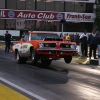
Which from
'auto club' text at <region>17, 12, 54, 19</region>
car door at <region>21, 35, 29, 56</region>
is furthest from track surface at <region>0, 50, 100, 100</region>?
'auto club' text at <region>17, 12, 54, 19</region>

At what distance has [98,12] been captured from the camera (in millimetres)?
55250

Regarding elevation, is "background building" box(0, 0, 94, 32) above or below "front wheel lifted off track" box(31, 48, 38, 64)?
above

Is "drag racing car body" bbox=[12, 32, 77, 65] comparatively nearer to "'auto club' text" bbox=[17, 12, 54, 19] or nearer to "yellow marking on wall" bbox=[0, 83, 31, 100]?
"yellow marking on wall" bbox=[0, 83, 31, 100]

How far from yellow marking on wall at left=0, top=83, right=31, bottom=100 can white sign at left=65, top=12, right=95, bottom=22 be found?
1873 inches

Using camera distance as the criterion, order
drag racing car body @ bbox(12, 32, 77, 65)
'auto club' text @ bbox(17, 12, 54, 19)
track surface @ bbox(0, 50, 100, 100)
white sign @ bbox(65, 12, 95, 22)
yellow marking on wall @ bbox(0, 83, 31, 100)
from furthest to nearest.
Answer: white sign @ bbox(65, 12, 95, 22), 'auto club' text @ bbox(17, 12, 54, 19), drag racing car body @ bbox(12, 32, 77, 65), track surface @ bbox(0, 50, 100, 100), yellow marking on wall @ bbox(0, 83, 31, 100)

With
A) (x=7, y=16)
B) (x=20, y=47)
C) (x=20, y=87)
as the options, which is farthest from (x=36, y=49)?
(x=7, y=16)

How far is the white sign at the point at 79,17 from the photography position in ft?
187

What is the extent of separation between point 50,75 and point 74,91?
3.55 meters

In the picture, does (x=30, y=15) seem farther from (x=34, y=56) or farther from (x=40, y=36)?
(x=34, y=56)

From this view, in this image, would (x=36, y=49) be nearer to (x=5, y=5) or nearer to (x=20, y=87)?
(x=20, y=87)

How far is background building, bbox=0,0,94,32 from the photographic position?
55812mm

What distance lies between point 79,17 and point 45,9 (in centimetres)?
577

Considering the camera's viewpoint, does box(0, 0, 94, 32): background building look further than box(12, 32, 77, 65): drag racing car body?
Yes

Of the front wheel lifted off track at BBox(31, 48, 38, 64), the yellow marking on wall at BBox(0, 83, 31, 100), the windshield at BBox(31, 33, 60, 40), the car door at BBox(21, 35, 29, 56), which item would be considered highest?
the windshield at BBox(31, 33, 60, 40)
